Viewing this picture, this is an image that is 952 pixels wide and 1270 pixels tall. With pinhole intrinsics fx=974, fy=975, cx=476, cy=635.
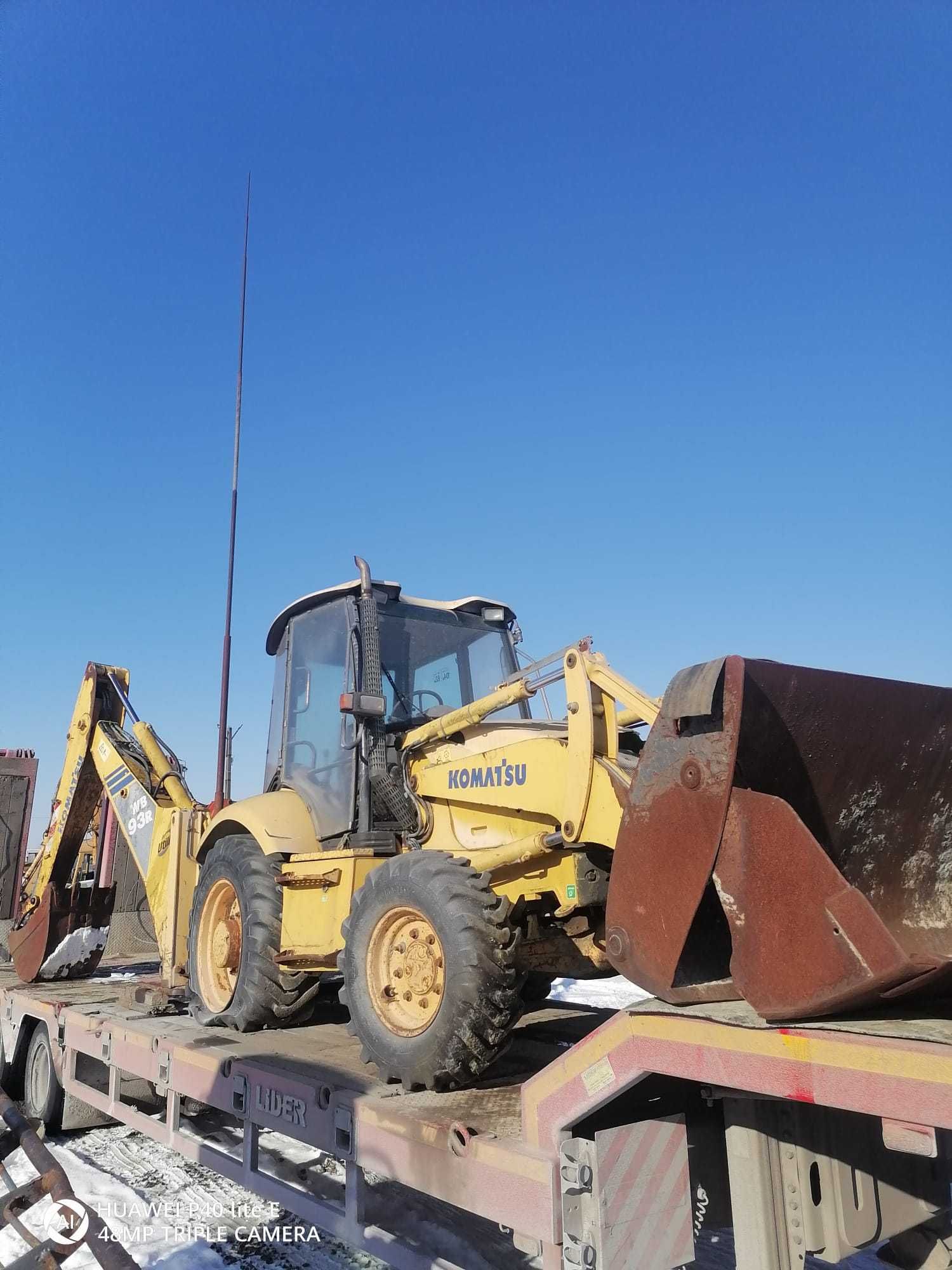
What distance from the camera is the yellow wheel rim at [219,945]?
20.0 ft

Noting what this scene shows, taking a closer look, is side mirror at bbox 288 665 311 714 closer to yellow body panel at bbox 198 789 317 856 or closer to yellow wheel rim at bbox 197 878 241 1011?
yellow body panel at bbox 198 789 317 856

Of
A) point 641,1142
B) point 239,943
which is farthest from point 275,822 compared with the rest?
point 641,1142

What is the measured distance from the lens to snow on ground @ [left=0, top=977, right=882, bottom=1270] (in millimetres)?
4594

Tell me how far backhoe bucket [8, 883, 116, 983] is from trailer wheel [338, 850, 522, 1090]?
4805 mm

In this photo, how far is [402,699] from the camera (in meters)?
5.76

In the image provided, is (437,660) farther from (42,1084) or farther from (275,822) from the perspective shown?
(42,1084)

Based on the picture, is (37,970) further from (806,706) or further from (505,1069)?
(806,706)

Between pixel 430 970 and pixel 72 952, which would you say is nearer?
pixel 430 970

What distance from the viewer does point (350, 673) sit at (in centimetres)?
558

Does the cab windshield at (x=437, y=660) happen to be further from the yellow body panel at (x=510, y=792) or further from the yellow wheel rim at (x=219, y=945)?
the yellow wheel rim at (x=219, y=945)

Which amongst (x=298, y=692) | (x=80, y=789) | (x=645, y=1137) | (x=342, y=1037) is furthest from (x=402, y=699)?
(x=80, y=789)

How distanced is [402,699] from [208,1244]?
2917 mm

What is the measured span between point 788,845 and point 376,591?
12.1 feet

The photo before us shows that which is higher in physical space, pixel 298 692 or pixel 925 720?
pixel 298 692
